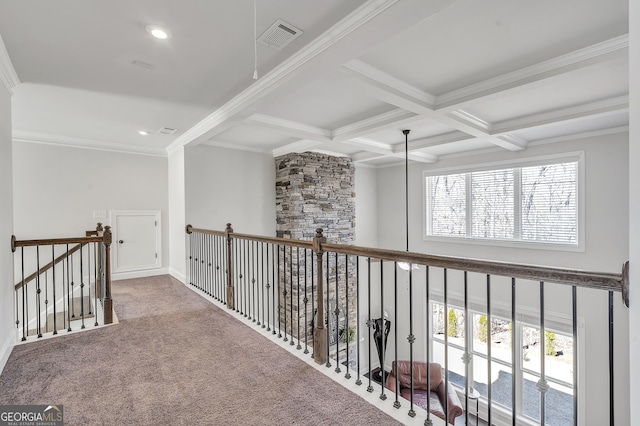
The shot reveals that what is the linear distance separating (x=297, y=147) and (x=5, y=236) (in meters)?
3.94

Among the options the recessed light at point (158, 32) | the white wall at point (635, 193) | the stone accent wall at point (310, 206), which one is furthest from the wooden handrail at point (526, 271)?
the stone accent wall at point (310, 206)

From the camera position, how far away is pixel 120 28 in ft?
7.07

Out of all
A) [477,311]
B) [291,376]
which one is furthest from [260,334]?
[477,311]

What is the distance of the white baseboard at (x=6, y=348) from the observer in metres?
2.38

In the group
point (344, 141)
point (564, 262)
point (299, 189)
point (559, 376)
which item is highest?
Result: point (344, 141)

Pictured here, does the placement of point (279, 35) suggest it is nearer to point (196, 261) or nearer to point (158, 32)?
point (158, 32)

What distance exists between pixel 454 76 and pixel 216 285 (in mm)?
4152

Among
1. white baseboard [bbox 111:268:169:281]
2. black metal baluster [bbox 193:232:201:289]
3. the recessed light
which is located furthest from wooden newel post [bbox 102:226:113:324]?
white baseboard [bbox 111:268:169:281]

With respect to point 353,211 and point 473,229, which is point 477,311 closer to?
point 473,229

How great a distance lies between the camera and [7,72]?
8.60 feet

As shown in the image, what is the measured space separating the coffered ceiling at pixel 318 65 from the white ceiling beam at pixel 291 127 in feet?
0.07

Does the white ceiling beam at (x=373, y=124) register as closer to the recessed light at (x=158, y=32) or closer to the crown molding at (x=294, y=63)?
the crown molding at (x=294, y=63)

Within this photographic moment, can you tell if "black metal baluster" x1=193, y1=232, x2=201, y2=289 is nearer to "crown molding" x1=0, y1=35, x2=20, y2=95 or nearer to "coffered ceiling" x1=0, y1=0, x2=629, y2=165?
"coffered ceiling" x1=0, y1=0, x2=629, y2=165

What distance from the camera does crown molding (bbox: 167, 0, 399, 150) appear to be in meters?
1.89
